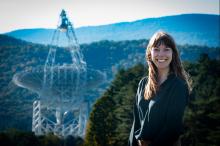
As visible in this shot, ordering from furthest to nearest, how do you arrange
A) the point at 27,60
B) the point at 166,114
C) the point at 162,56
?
the point at 27,60 → the point at 162,56 → the point at 166,114

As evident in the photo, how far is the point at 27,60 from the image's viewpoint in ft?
447

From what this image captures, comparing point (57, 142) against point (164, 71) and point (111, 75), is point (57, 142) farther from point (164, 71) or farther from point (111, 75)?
point (111, 75)

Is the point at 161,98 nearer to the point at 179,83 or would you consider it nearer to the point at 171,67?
the point at 179,83

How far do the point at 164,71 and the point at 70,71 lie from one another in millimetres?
49551

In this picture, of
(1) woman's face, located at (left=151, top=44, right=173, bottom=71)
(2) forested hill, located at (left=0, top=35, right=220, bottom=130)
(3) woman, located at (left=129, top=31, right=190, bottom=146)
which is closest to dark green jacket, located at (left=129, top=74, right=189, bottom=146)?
(3) woman, located at (left=129, top=31, right=190, bottom=146)

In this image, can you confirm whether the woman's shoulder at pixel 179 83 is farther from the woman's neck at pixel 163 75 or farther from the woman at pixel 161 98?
the woman's neck at pixel 163 75

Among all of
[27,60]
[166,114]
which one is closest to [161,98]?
[166,114]

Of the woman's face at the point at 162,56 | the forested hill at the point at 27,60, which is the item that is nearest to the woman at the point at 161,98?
the woman's face at the point at 162,56

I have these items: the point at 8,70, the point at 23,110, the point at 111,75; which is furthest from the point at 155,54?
the point at 111,75

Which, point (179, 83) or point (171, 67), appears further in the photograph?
point (171, 67)

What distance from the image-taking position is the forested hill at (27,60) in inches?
3862

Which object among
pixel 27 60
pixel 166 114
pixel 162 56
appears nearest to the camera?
pixel 166 114

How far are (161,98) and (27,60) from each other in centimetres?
13402

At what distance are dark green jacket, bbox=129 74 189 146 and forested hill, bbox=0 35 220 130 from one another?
84168 millimetres
